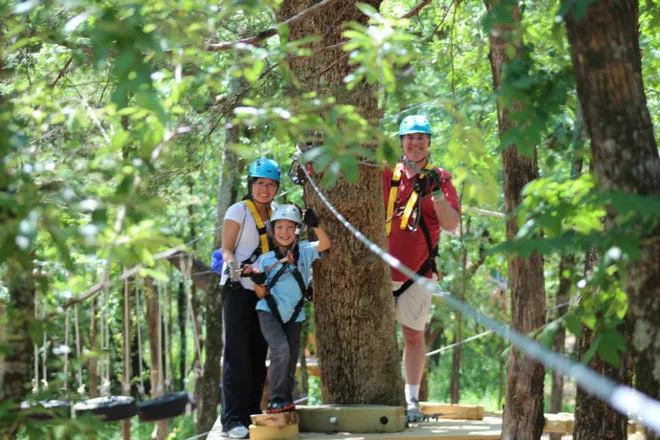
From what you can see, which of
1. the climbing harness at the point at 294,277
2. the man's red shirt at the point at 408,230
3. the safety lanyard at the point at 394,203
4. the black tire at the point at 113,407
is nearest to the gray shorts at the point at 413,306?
the man's red shirt at the point at 408,230

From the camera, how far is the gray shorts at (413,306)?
22.8 ft

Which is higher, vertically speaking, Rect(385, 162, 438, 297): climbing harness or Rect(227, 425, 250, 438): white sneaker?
Rect(385, 162, 438, 297): climbing harness

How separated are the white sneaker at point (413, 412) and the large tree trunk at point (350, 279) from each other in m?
0.11

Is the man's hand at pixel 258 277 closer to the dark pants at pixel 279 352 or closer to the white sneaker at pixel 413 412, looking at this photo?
the dark pants at pixel 279 352

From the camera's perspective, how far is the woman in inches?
254

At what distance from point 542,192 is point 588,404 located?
7.49 ft

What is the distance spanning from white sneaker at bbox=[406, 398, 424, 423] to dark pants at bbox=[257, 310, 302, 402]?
833mm

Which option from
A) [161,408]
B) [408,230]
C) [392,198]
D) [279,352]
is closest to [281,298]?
[279,352]

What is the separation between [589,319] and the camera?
400cm

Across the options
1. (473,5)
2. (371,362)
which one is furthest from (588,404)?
(473,5)

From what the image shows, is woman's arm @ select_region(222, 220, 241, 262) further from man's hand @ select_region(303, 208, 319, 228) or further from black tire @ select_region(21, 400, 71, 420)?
black tire @ select_region(21, 400, 71, 420)

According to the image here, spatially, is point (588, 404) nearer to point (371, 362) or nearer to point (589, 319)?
point (371, 362)

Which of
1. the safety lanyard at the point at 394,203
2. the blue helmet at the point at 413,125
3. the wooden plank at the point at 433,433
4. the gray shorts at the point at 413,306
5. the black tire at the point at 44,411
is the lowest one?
the wooden plank at the point at 433,433

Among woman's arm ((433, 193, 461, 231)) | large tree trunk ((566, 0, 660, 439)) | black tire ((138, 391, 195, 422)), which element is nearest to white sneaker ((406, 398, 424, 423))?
woman's arm ((433, 193, 461, 231))
